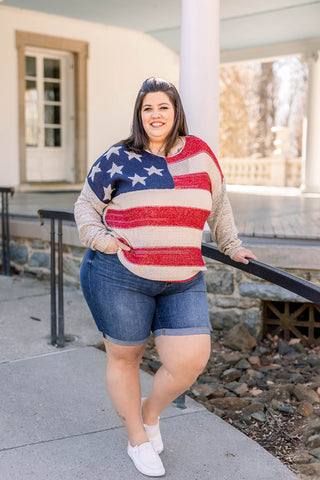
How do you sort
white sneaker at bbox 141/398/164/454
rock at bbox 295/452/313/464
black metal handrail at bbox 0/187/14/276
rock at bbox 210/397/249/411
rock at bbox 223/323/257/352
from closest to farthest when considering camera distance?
white sneaker at bbox 141/398/164/454 < rock at bbox 295/452/313/464 < rock at bbox 210/397/249/411 < rock at bbox 223/323/257/352 < black metal handrail at bbox 0/187/14/276

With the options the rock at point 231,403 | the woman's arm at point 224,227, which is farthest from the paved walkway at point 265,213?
the woman's arm at point 224,227

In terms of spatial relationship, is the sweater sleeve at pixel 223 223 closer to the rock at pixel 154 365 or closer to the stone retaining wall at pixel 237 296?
the rock at pixel 154 365

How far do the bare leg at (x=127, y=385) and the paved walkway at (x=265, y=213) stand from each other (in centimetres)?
267

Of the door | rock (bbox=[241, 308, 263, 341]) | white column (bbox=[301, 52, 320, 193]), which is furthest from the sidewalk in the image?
white column (bbox=[301, 52, 320, 193])

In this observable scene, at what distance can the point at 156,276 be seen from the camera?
2021mm

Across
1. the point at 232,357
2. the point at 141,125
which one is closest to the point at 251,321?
the point at 232,357

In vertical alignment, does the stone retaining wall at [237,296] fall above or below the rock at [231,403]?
above

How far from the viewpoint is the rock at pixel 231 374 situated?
389 centimetres

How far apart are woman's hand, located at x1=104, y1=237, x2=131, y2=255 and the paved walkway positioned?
2.71 metres

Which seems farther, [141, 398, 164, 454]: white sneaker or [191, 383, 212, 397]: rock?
[191, 383, 212, 397]: rock

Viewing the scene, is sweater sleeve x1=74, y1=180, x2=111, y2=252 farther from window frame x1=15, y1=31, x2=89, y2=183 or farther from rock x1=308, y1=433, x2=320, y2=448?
window frame x1=15, y1=31, x2=89, y2=183

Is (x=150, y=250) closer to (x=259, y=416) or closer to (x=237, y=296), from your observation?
(x=259, y=416)

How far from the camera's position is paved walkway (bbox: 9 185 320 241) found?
15.7 feet

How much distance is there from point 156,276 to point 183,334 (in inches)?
9.2
